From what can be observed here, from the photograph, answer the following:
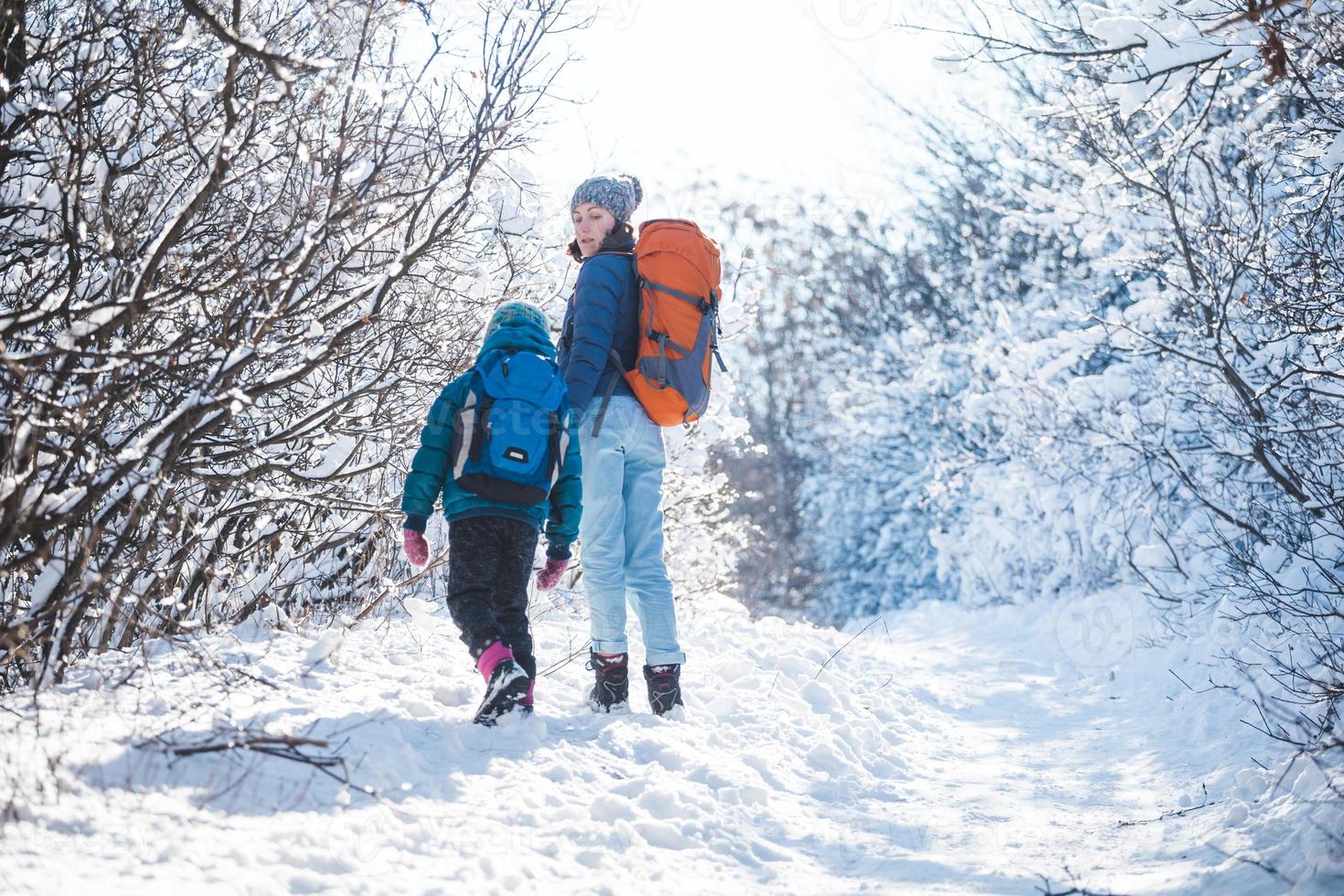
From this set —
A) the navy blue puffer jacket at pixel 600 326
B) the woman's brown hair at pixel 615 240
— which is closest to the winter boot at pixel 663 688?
the navy blue puffer jacket at pixel 600 326

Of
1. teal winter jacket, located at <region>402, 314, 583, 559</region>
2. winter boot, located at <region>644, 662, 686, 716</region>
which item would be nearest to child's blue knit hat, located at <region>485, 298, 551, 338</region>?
teal winter jacket, located at <region>402, 314, 583, 559</region>

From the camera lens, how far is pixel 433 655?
4.10 metres

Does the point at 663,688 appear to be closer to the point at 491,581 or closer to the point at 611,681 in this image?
the point at 611,681

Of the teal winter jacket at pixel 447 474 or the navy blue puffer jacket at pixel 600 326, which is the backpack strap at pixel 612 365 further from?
the teal winter jacket at pixel 447 474

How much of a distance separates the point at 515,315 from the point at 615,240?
0.66 m

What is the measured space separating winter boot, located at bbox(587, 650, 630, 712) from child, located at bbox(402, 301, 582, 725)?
0.36 m

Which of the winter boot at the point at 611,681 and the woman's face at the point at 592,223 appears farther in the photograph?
the woman's face at the point at 592,223

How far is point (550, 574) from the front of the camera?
361 cm

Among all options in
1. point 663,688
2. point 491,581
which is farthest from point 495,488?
point 663,688

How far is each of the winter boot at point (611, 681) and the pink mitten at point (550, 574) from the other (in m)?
0.40

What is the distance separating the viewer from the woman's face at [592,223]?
4008 millimetres

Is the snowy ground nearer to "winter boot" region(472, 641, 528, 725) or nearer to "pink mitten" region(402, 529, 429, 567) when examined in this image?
"winter boot" region(472, 641, 528, 725)

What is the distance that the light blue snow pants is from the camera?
12.5 ft

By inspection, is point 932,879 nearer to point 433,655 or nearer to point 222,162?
point 433,655
